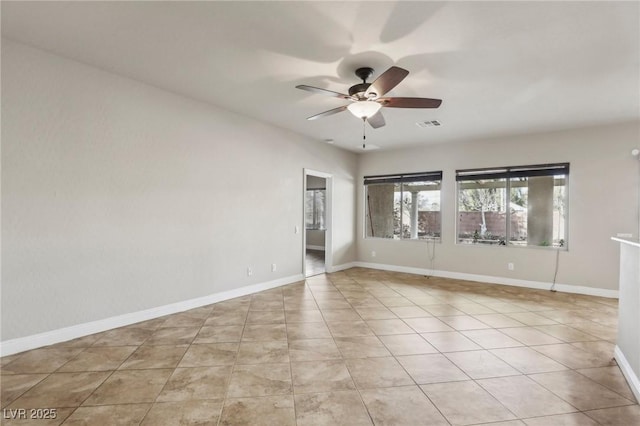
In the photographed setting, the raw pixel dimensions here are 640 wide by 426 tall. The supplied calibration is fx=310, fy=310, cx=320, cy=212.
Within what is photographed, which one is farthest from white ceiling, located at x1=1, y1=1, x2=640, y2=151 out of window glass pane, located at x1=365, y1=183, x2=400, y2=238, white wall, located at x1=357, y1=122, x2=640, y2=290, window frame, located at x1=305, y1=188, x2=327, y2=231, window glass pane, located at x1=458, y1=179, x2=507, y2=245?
window frame, located at x1=305, y1=188, x2=327, y2=231

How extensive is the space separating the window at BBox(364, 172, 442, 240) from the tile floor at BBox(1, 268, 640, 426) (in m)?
2.91

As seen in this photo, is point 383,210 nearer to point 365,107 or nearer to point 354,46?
point 365,107

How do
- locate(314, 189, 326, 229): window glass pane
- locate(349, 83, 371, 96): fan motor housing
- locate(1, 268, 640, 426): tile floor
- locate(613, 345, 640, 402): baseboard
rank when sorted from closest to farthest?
1. locate(1, 268, 640, 426): tile floor
2. locate(613, 345, 640, 402): baseboard
3. locate(349, 83, 371, 96): fan motor housing
4. locate(314, 189, 326, 229): window glass pane

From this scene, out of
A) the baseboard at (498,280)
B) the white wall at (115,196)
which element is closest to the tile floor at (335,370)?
the white wall at (115,196)

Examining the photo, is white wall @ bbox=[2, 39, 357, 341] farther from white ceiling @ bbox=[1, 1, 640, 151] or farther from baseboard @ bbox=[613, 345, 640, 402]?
baseboard @ bbox=[613, 345, 640, 402]

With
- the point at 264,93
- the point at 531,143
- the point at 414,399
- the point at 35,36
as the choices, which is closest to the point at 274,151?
the point at 264,93

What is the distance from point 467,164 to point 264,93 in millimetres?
4399

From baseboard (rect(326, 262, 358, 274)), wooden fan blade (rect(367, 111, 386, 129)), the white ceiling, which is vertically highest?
the white ceiling

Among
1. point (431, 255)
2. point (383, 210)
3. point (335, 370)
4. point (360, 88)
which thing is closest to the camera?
point (335, 370)

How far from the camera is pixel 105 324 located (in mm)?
3352

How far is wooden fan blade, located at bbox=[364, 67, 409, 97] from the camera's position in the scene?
8.23ft

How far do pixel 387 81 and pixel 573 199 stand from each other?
4633 mm

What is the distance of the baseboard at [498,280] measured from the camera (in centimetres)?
509

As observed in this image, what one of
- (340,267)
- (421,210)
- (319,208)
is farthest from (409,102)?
(319,208)
